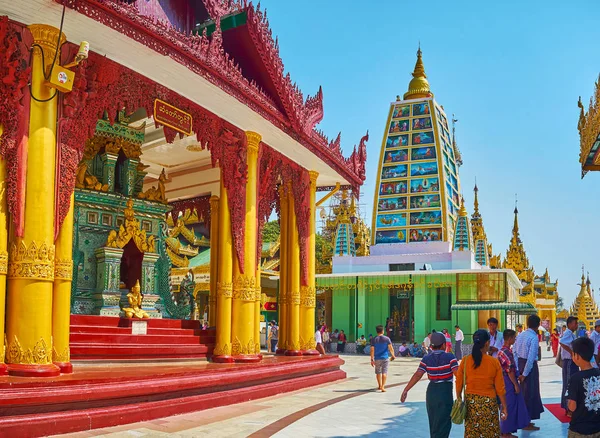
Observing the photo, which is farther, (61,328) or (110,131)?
(110,131)

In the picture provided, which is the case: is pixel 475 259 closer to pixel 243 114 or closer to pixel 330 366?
pixel 330 366

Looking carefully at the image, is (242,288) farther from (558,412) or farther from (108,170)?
(558,412)

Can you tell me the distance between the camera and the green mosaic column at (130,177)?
14.1 meters

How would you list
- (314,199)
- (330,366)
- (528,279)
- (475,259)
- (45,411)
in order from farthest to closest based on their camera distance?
(528,279) → (475,259) → (314,199) → (330,366) → (45,411)

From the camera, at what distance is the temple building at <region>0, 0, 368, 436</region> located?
8102 mm

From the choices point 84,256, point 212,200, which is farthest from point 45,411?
point 212,200

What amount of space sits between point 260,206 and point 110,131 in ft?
11.1

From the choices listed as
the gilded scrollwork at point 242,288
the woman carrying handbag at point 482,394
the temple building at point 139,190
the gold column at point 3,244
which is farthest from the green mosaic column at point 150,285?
the woman carrying handbag at point 482,394

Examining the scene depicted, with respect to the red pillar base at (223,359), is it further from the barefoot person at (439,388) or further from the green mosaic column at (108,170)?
the barefoot person at (439,388)

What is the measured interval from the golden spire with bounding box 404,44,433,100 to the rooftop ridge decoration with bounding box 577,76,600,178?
93.3ft

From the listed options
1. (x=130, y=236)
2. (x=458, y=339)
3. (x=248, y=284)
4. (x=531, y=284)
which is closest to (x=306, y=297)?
(x=248, y=284)

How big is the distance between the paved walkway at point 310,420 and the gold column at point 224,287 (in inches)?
50.3

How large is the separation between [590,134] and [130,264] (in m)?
9.34

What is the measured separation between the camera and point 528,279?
201 ft
